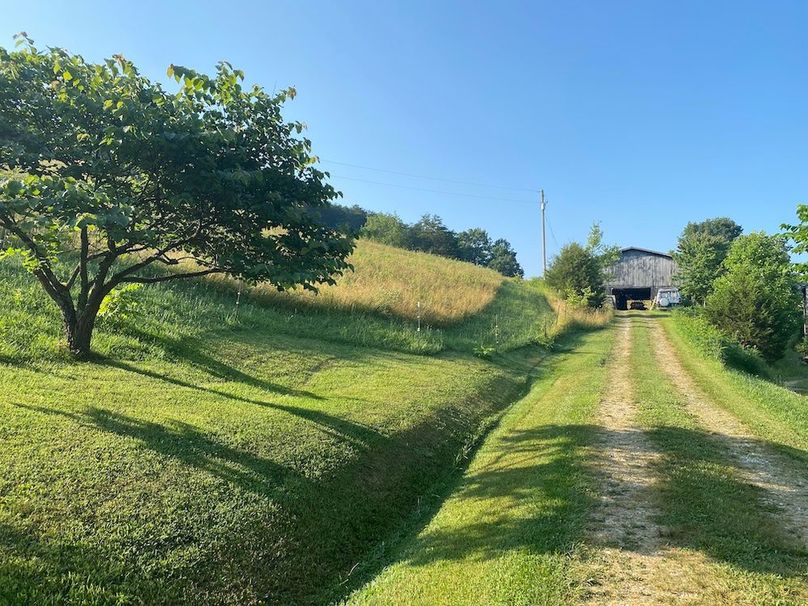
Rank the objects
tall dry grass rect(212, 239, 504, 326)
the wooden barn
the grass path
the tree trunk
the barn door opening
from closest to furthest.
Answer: the grass path → the tree trunk → tall dry grass rect(212, 239, 504, 326) → the wooden barn → the barn door opening

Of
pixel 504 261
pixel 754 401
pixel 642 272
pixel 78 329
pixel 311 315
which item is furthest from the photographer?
pixel 504 261

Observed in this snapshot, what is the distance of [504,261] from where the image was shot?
111750 mm

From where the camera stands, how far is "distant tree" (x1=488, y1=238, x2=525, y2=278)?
112 metres

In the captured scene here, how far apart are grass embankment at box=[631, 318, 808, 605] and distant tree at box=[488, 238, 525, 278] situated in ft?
329

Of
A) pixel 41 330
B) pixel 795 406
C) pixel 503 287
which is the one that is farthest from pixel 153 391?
pixel 503 287

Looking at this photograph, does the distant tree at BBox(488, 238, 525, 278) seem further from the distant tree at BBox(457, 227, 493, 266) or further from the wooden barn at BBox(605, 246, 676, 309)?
the wooden barn at BBox(605, 246, 676, 309)

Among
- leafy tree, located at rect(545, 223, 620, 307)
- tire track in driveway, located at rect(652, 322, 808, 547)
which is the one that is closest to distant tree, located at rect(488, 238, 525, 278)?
leafy tree, located at rect(545, 223, 620, 307)

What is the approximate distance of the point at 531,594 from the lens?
4137 millimetres

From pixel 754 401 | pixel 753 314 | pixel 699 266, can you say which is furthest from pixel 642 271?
pixel 754 401

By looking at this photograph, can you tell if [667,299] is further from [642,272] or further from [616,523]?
[616,523]

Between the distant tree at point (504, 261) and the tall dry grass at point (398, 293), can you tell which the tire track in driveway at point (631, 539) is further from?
the distant tree at point (504, 261)

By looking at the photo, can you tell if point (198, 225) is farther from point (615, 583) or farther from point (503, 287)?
point (503, 287)

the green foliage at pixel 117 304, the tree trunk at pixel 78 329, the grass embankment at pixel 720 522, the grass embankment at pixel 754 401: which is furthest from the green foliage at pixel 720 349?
the tree trunk at pixel 78 329

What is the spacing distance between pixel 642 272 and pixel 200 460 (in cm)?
5713
